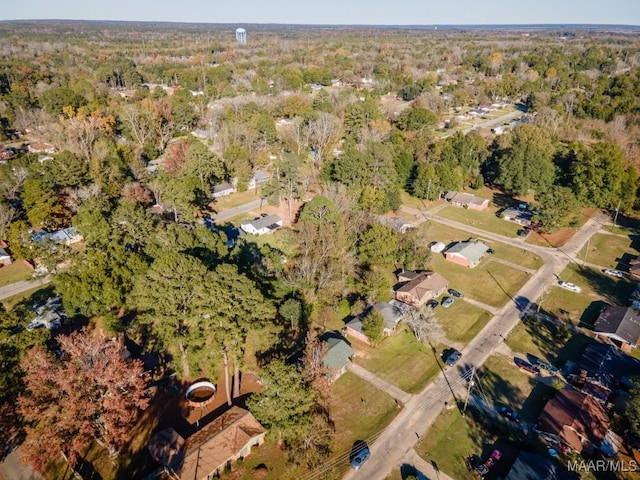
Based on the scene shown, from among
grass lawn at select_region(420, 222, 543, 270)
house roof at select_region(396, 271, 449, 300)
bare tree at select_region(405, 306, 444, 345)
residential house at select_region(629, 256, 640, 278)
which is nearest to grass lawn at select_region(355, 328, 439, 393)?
bare tree at select_region(405, 306, 444, 345)

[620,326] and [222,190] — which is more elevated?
[222,190]

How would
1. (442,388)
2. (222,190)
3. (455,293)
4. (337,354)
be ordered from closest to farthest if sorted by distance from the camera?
(442,388), (337,354), (455,293), (222,190)

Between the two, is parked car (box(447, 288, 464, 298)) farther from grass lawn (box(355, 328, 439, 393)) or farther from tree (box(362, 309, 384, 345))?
tree (box(362, 309, 384, 345))

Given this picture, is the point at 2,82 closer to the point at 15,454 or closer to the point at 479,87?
the point at 15,454

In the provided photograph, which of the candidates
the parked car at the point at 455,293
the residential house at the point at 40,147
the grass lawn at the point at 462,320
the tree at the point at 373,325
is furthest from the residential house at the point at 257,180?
the residential house at the point at 40,147

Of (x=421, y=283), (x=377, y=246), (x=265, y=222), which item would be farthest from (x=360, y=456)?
(x=265, y=222)

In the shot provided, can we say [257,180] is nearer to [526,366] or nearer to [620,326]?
[526,366]

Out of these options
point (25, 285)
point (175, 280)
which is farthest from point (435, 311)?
point (25, 285)
